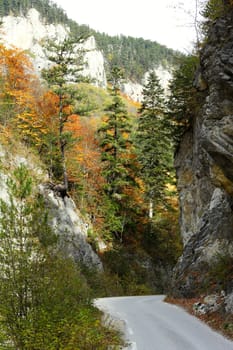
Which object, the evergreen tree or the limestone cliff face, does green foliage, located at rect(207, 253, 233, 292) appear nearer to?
the limestone cliff face

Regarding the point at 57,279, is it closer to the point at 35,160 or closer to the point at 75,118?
the point at 35,160

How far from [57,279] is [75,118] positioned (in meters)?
28.2

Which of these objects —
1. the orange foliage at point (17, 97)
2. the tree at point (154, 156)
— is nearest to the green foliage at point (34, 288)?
the orange foliage at point (17, 97)

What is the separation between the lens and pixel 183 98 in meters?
27.1

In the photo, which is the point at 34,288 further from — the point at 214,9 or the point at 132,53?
the point at 132,53

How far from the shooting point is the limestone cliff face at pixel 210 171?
1440 cm

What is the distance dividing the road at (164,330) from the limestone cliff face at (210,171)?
2589mm

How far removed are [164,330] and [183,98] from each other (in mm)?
18076

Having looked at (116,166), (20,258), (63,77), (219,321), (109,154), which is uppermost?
(63,77)

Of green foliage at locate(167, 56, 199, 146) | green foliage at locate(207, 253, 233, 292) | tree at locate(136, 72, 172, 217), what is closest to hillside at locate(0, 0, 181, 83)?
tree at locate(136, 72, 172, 217)

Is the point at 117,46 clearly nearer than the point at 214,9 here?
No

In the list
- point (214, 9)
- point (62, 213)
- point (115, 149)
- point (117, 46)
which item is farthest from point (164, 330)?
point (117, 46)

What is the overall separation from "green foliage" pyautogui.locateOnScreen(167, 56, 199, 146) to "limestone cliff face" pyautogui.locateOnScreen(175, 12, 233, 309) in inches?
32.3

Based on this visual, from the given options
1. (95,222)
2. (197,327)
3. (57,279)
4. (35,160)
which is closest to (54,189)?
(35,160)
